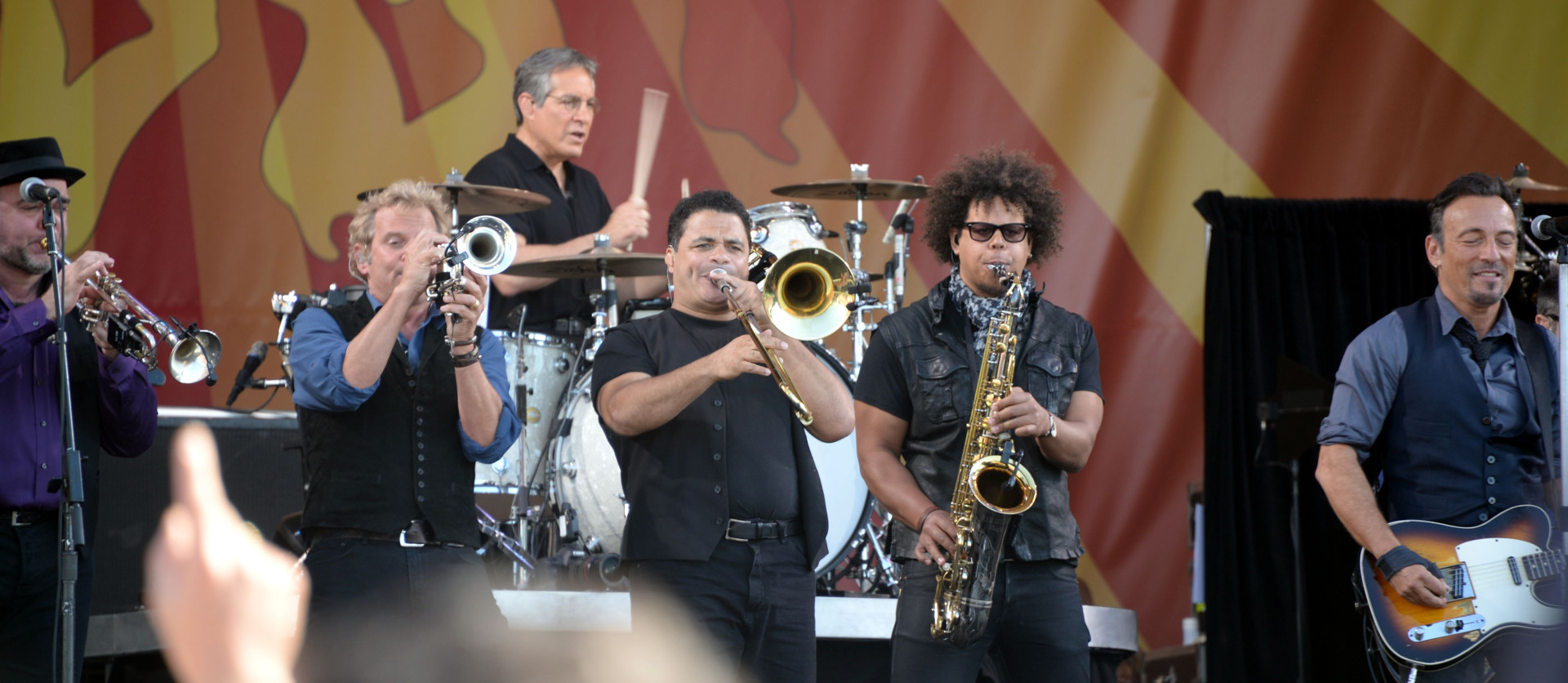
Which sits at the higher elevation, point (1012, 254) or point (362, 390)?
point (1012, 254)

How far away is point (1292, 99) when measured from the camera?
6996 millimetres

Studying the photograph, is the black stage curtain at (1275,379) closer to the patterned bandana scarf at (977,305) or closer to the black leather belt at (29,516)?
the patterned bandana scarf at (977,305)

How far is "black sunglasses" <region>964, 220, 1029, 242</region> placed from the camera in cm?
384

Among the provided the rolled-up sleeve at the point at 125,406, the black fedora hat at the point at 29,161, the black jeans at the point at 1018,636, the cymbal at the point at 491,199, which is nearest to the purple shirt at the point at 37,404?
the rolled-up sleeve at the point at 125,406

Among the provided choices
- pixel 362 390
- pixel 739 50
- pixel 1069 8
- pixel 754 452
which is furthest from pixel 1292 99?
pixel 362 390

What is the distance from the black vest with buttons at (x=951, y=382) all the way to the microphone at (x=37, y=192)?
239cm

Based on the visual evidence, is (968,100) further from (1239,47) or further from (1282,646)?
(1282,646)

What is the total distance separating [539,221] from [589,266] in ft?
2.29

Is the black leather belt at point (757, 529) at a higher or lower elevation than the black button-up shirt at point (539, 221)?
lower

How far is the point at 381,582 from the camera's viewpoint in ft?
11.2

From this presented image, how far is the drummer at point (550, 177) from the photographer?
19.3ft

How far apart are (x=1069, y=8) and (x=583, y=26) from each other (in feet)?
8.40

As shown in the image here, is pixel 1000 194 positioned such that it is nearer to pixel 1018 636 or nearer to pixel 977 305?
pixel 977 305

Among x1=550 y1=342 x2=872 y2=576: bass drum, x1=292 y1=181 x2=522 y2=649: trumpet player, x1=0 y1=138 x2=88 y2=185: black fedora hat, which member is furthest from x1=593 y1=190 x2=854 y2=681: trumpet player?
x1=0 y1=138 x2=88 y2=185: black fedora hat
